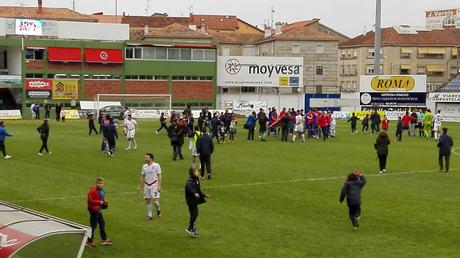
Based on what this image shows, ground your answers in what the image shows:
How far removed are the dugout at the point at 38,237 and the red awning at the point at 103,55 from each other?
6316cm

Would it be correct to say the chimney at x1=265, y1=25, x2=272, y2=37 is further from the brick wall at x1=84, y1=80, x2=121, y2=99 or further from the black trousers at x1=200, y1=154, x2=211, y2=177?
the black trousers at x1=200, y1=154, x2=211, y2=177

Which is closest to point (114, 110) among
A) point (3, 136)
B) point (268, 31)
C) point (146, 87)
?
point (146, 87)

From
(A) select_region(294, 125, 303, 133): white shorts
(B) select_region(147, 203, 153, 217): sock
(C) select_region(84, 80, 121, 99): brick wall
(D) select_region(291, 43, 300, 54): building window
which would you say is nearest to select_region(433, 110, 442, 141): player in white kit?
(A) select_region(294, 125, 303, 133): white shorts

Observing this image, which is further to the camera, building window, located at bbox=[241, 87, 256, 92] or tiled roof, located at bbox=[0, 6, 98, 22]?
tiled roof, located at bbox=[0, 6, 98, 22]

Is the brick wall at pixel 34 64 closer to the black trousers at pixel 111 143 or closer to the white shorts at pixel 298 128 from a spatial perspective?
the white shorts at pixel 298 128

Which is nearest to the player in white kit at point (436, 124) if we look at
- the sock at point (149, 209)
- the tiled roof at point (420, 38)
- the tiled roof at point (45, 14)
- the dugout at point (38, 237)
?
the sock at point (149, 209)

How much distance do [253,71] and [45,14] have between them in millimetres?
37690

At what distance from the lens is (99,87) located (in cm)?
7494

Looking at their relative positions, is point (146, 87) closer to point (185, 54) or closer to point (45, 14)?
point (185, 54)

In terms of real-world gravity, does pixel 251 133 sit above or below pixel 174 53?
below

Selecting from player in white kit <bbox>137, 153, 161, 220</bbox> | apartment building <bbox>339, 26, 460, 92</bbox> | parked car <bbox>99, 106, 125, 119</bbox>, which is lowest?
player in white kit <bbox>137, 153, 161, 220</bbox>

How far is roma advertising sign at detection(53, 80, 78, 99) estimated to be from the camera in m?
71.8

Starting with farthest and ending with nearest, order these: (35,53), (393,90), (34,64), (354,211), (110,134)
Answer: (35,53) < (34,64) < (393,90) < (110,134) < (354,211)

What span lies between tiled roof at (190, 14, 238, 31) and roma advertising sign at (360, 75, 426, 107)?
210ft
